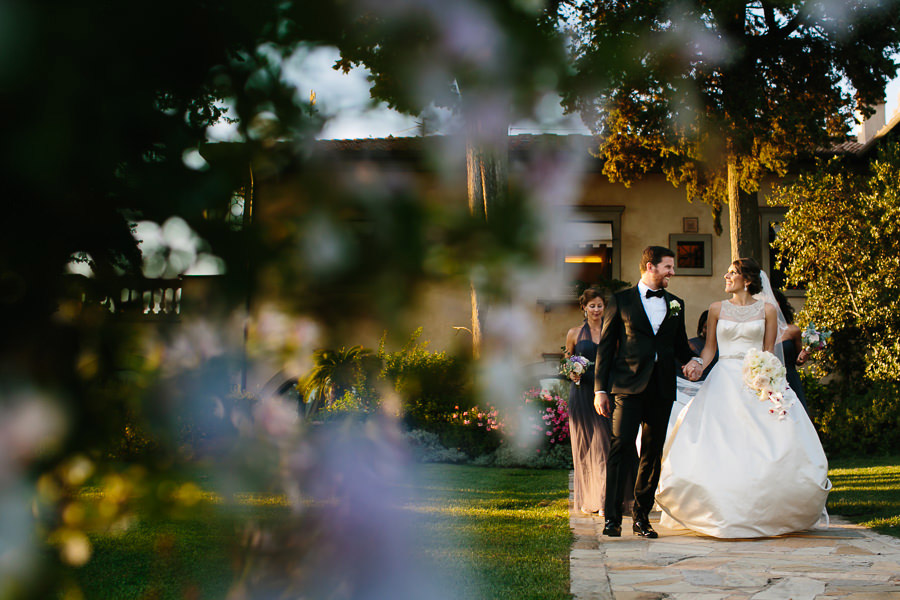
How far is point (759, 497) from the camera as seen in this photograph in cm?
623

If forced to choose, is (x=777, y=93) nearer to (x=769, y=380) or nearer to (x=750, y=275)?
(x=750, y=275)

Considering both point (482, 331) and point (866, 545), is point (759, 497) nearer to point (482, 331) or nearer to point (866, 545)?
point (866, 545)

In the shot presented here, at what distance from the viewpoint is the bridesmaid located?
24.7 feet

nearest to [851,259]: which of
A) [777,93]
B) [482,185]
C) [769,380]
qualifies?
[777,93]

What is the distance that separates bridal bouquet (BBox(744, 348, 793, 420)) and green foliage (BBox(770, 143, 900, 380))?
26.0 ft

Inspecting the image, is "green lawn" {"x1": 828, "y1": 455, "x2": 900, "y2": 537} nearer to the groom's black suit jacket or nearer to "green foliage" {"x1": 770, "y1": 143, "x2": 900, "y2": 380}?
"green foliage" {"x1": 770, "y1": 143, "x2": 900, "y2": 380}

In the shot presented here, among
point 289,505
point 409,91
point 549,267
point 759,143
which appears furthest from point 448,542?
point 759,143

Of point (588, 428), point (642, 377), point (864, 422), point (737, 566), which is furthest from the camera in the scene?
point (864, 422)

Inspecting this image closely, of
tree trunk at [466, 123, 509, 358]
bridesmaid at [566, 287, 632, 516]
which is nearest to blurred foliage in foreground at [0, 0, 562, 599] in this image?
tree trunk at [466, 123, 509, 358]

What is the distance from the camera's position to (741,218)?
1412 cm

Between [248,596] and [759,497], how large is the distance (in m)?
6.11

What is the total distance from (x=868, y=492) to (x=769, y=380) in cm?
349

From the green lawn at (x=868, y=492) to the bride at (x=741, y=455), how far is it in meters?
0.83

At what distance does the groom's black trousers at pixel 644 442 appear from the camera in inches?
247
